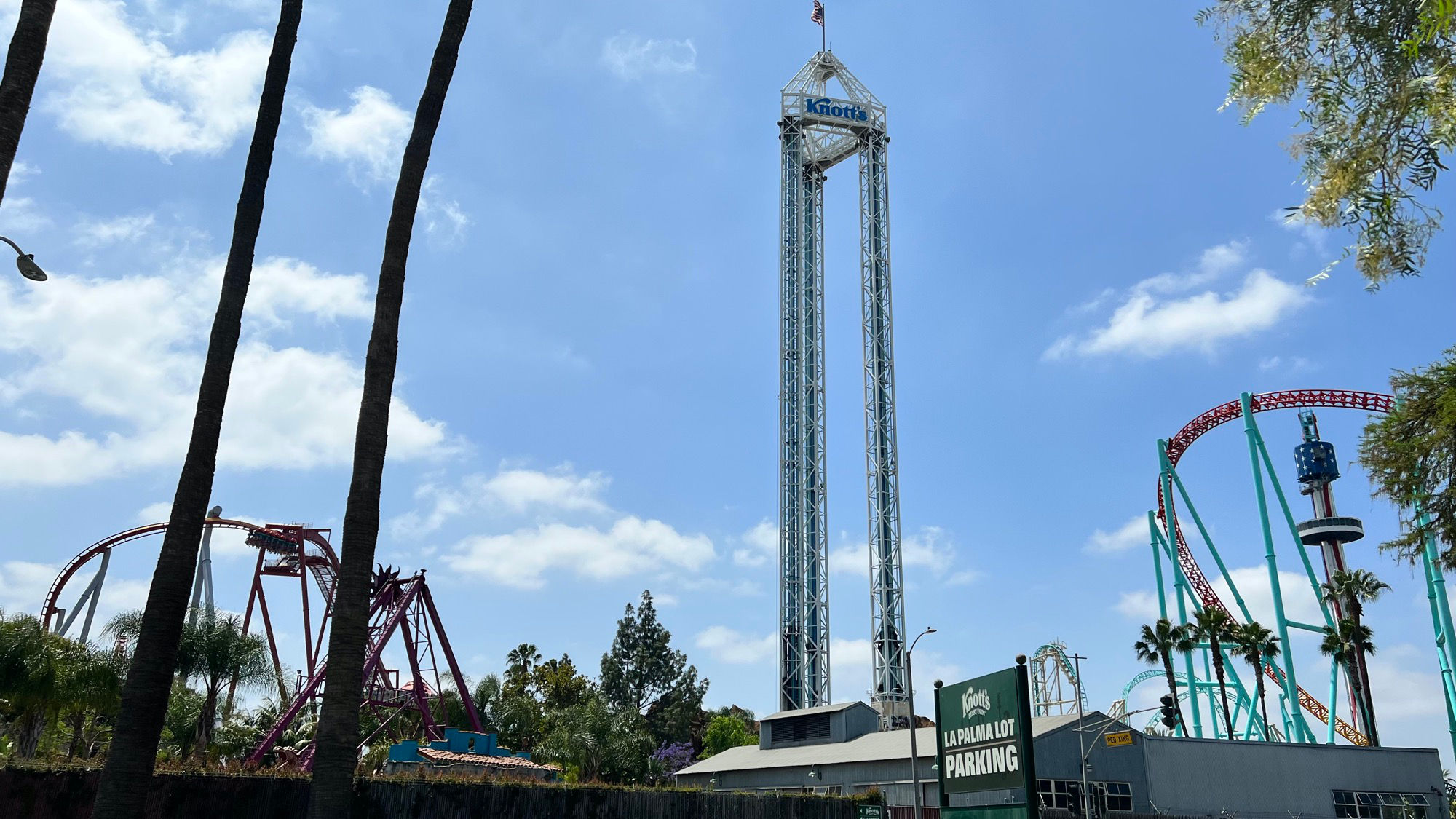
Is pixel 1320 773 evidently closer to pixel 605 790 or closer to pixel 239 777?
pixel 605 790

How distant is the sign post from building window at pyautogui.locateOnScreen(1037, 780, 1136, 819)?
2128 centimetres

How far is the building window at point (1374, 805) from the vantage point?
4153 centimetres

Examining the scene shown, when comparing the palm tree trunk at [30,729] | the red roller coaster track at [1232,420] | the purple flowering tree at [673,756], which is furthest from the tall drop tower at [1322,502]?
the palm tree trunk at [30,729]

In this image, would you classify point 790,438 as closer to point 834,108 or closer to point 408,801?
point 834,108

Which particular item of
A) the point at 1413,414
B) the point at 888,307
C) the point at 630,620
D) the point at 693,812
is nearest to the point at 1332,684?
the point at 888,307

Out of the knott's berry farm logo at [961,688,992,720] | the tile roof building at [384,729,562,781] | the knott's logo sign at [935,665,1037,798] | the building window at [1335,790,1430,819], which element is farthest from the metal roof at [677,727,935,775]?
the knott's berry farm logo at [961,688,992,720]

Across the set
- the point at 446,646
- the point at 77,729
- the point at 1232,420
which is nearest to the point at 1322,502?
the point at 1232,420

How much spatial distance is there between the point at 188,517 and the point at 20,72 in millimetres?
5957

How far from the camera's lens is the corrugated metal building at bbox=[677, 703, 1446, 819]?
3775cm

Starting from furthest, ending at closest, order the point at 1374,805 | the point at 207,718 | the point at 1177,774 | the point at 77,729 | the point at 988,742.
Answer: the point at 1374,805
the point at 1177,774
the point at 207,718
the point at 77,729
the point at 988,742

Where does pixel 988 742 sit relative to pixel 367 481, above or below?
below

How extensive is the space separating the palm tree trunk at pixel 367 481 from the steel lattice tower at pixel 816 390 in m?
59.0

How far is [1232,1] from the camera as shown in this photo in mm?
10672

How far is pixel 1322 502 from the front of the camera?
67750 mm
